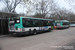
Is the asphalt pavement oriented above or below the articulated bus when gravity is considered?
below

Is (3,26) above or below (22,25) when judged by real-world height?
below

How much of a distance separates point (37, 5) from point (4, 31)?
51.0 feet

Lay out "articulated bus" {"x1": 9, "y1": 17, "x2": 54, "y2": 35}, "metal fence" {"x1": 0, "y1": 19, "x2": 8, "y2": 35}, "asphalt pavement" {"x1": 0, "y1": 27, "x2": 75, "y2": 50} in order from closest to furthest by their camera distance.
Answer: "asphalt pavement" {"x1": 0, "y1": 27, "x2": 75, "y2": 50} < "articulated bus" {"x1": 9, "y1": 17, "x2": 54, "y2": 35} < "metal fence" {"x1": 0, "y1": 19, "x2": 8, "y2": 35}

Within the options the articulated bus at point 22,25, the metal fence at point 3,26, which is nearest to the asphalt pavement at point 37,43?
the articulated bus at point 22,25

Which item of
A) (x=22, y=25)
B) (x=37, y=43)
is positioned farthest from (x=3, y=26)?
(x=37, y=43)

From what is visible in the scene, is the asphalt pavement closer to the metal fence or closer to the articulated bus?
the articulated bus

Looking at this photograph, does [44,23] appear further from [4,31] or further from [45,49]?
[45,49]

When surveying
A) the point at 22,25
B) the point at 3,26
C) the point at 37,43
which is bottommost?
the point at 37,43

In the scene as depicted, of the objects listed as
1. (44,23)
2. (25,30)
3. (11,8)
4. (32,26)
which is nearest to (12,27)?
(25,30)

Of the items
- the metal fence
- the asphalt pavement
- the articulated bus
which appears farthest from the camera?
the metal fence

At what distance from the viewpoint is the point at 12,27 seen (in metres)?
13.6

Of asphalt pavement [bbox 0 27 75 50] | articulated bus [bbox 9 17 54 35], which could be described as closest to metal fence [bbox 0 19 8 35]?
articulated bus [bbox 9 17 54 35]

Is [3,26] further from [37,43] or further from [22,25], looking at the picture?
[37,43]

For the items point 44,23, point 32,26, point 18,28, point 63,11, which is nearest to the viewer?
point 18,28
